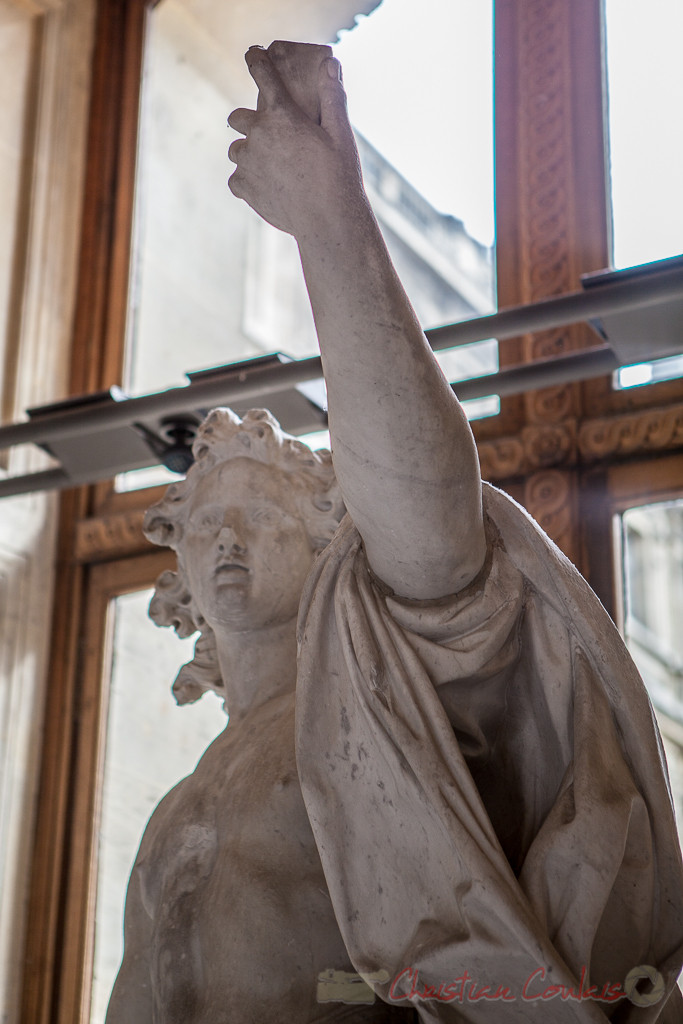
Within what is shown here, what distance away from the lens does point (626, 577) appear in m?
4.69

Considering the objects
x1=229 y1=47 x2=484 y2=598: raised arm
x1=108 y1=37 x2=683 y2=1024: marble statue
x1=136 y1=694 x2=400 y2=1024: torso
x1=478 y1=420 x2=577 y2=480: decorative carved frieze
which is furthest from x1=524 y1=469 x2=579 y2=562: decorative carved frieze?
x1=229 y1=47 x2=484 y2=598: raised arm

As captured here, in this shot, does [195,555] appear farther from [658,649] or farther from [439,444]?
[658,649]

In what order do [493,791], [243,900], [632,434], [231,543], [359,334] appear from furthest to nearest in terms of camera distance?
[632,434] → [231,543] → [243,900] → [493,791] → [359,334]

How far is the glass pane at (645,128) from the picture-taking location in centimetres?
514

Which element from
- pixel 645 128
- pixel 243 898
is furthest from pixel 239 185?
pixel 645 128

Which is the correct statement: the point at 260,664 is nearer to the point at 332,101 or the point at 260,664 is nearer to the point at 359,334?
the point at 359,334

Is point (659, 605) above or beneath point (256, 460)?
above

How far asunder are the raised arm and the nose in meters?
0.63

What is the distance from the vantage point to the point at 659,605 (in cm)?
462

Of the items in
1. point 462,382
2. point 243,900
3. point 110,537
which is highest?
point 110,537

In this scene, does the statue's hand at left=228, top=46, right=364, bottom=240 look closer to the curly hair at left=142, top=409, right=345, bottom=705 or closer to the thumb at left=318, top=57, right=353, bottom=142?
the thumb at left=318, top=57, right=353, bottom=142

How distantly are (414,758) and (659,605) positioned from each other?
2.68 m

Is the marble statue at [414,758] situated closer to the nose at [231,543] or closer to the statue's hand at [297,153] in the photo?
the statue's hand at [297,153]

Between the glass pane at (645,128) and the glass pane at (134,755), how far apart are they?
1.94 meters
